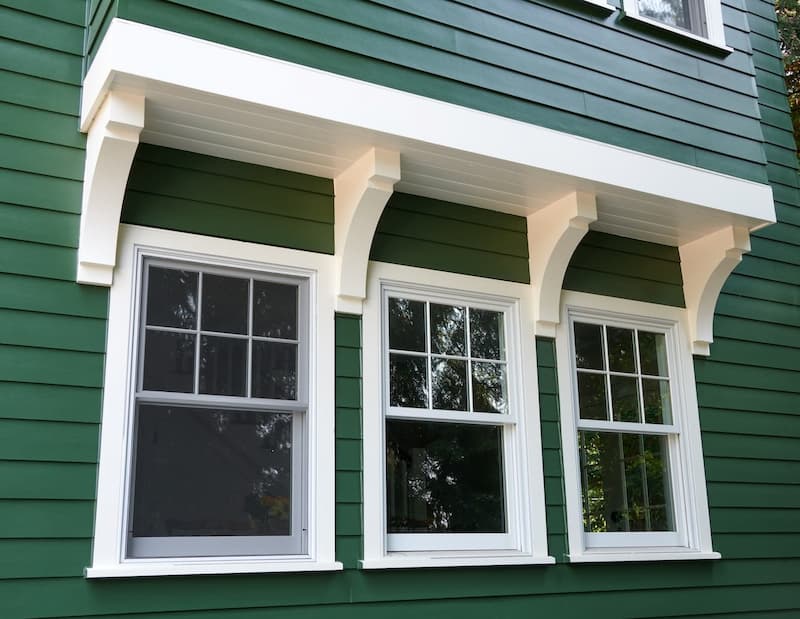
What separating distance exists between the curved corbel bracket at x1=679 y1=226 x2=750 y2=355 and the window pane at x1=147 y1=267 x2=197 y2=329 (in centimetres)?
324

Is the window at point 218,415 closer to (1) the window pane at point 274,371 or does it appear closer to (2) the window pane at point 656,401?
(1) the window pane at point 274,371

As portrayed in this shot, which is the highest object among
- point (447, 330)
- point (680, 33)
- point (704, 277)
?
point (680, 33)

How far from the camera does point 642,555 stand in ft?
16.4

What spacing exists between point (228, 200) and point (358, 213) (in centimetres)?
64

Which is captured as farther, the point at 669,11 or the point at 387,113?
the point at 669,11

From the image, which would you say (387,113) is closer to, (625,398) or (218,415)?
(218,415)

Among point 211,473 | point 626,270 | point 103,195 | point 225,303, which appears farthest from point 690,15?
point 211,473

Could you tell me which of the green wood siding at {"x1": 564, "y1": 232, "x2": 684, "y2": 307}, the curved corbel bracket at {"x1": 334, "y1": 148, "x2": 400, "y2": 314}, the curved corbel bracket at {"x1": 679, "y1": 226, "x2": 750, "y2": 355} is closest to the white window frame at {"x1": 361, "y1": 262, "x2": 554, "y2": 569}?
the curved corbel bracket at {"x1": 334, "y1": 148, "x2": 400, "y2": 314}

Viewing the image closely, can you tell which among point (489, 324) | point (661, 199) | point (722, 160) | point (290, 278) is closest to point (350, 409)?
point (290, 278)

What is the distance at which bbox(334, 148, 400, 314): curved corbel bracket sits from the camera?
14.2 feet

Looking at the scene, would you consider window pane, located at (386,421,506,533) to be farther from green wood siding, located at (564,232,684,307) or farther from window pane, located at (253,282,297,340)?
green wood siding, located at (564,232,684,307)

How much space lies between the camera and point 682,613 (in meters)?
5.12

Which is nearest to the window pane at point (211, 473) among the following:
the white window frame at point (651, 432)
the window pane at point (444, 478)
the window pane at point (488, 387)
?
the window pane at point (444, 478)

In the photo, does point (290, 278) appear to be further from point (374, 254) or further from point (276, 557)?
point (276, 557)
